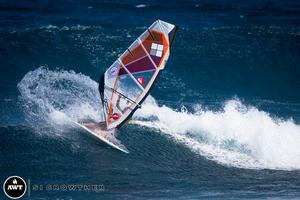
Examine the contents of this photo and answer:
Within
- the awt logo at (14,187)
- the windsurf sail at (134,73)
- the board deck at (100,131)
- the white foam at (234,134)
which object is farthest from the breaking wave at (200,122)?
the awt logo at (14,187)

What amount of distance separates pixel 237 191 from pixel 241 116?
16.6ft

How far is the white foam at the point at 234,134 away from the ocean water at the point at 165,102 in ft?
0.13

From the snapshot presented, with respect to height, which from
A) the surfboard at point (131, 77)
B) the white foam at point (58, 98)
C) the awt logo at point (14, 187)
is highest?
the surfboard at point (131, 77)

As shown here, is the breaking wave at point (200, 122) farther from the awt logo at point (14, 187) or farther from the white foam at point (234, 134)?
the awt logo at point (14, 187)

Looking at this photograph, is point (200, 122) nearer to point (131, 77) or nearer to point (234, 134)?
point (234, 134)

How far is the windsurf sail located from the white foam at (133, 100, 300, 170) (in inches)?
75.9

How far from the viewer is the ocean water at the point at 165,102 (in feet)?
43.7

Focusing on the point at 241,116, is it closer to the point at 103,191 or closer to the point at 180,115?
the point at 180,115

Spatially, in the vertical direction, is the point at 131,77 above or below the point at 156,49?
below

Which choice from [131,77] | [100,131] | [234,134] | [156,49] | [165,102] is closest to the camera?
[156,49]

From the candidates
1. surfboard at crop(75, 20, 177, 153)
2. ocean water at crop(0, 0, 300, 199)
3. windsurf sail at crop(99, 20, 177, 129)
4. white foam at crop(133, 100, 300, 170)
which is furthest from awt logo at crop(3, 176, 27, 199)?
white foam at crop(133, 100, 300, 170)

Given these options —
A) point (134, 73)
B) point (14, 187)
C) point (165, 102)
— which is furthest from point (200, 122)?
point (14, 187)

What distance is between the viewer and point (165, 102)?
64.3ft

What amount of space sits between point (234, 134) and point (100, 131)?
4.27 meters
